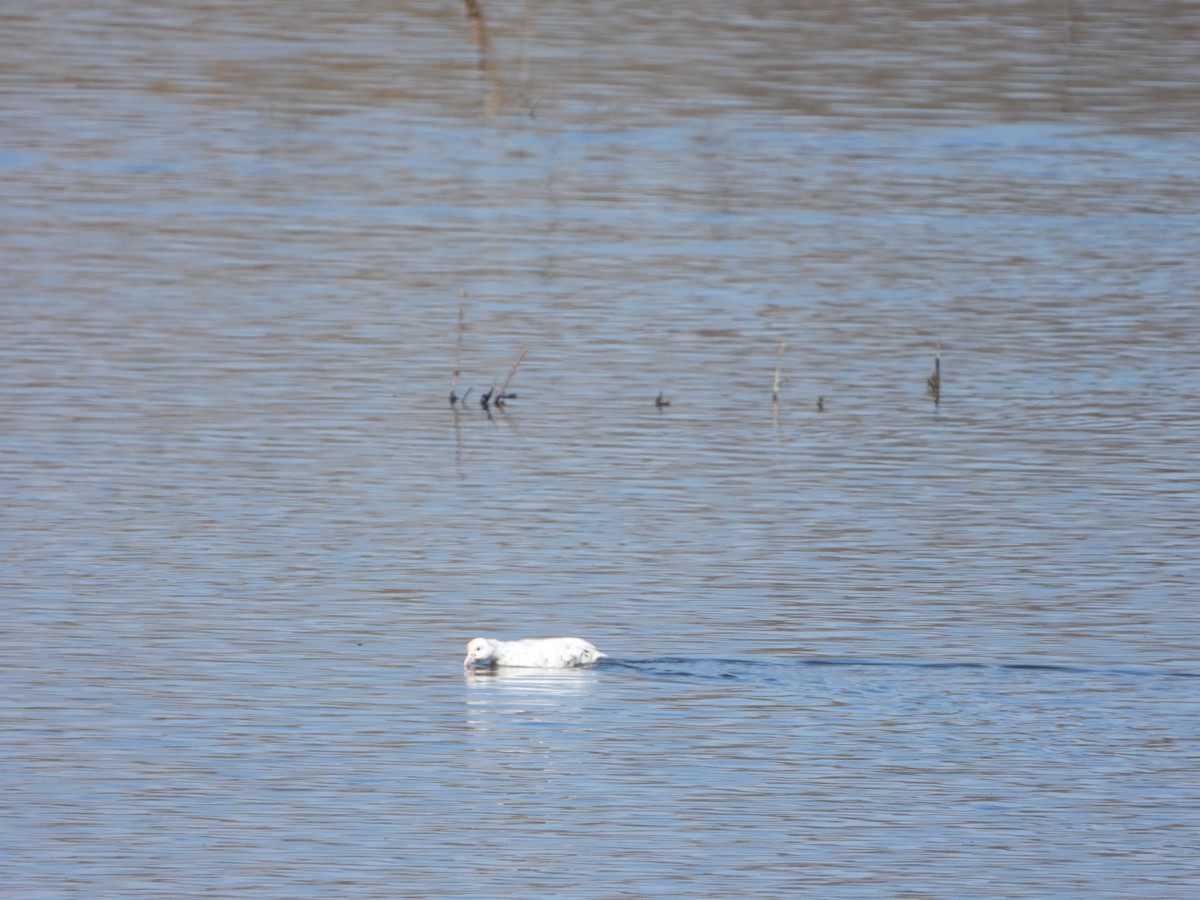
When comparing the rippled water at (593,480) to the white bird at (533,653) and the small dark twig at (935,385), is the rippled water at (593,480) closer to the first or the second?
the white bird at (533,653)

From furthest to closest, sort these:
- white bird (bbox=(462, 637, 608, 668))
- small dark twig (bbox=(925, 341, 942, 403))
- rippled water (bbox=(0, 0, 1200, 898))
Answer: small dark twig (bbox=(925, 341, 942, 403))
white bird (bbox=(462, 637, 608, 668))
rippled water (bbox=(0, 0, 1200, 898))

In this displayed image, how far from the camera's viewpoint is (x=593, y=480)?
41.7ft

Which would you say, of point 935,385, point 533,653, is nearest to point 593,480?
point 935,385

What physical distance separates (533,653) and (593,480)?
10.9 feet

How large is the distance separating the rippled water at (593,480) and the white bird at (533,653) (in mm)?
54

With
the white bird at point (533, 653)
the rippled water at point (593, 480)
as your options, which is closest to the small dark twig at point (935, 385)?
the rippled water at point (593, 480)

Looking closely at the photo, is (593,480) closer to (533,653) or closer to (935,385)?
→ (935,385)

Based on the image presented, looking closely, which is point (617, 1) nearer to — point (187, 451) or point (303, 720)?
point (187, 451)

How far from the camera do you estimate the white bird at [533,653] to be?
30.6ft

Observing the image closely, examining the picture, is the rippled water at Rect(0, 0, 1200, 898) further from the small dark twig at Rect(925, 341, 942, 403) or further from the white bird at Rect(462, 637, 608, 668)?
the small dark twig at Rect(925, 341, 942, 403)

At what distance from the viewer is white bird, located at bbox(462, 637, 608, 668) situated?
30.6 ft

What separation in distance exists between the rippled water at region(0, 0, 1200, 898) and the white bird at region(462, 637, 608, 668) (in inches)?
2.1

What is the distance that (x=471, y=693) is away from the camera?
9.25m

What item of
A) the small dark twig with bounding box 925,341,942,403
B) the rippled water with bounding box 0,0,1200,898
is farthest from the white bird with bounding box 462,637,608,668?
the small dark twig with bounding box 925,341,942,403
